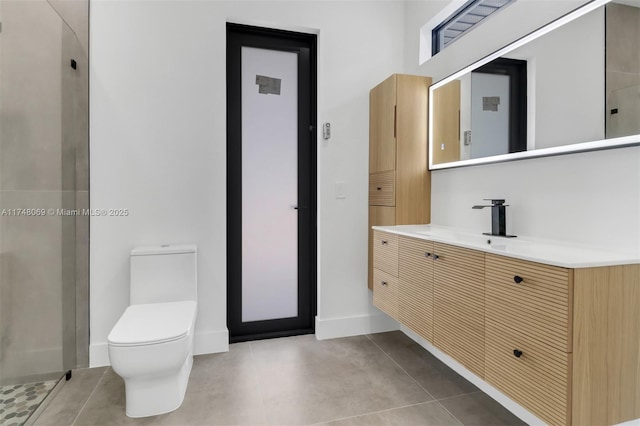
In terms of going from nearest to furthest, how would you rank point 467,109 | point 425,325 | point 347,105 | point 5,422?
point 5,422 < point 425,325 < point 467,109 < point 347,105

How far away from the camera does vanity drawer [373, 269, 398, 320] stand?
2219 mm

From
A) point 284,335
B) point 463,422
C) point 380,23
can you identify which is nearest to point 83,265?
point 284,335

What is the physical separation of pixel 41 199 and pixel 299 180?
5.35 ft

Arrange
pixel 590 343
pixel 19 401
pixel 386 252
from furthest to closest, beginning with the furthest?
1. pixel 386 252
2. pixel 19 401
3. pixel 590 343

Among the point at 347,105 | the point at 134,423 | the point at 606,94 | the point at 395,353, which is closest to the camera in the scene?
the point at 606,94

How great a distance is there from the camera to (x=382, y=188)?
8.43 feet

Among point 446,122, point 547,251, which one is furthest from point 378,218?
point 547,251

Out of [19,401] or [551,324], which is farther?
[19,401]

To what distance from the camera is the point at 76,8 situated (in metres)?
2.11

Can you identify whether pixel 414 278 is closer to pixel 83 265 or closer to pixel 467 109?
pixel 467 109

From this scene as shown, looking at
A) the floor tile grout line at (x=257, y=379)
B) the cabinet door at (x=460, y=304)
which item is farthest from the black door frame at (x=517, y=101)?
the floor tile grout line at (x=257, y=379)

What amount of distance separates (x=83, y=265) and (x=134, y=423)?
42.3 inches

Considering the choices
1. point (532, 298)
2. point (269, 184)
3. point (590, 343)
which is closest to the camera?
point (590, 343)

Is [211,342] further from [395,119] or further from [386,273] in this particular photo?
[395,119]
